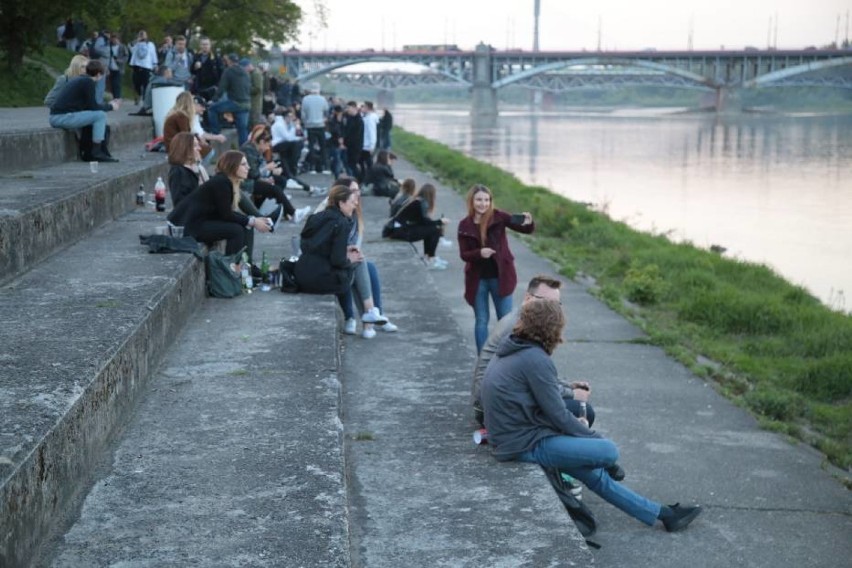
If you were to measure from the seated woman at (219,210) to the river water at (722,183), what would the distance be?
922cm

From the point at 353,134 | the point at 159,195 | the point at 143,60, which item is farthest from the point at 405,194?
the point at 143,60

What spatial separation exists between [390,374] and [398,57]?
4475 inches

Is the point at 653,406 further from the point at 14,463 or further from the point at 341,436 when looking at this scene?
the point at 14,463

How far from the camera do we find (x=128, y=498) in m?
4.66

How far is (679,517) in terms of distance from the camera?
611 centimetres

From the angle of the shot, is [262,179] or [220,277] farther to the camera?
[262,179]

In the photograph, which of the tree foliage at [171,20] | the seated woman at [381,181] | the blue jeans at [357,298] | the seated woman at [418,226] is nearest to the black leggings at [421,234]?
the seated woman at [418,226]

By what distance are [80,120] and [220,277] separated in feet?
13.7

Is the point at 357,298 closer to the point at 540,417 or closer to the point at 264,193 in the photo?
the point at 540,417

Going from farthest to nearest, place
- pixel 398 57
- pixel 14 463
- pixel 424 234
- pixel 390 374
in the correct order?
pixel 398 57 < pixel 424 234 < pixel 390 374 < pixel 14 463

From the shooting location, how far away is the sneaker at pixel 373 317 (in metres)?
9.13

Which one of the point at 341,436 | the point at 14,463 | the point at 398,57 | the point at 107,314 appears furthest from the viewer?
the point at 398,57

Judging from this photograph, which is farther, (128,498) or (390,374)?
(390,374)

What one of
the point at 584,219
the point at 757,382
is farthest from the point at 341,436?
the point at 584,219
